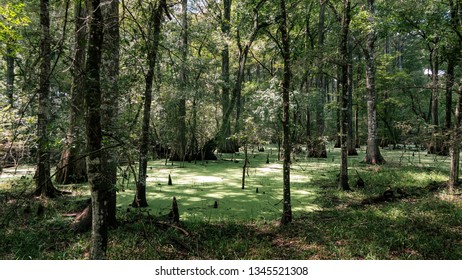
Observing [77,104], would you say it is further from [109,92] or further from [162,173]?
[162,173]

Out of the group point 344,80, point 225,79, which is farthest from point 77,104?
point 225,79

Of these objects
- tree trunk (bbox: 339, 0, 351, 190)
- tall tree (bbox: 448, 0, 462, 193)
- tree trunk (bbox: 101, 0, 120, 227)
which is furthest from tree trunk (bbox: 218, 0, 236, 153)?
tree trunk (bbox: 101, 0, 120, 227)

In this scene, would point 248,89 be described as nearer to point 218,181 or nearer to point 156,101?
point 156,101

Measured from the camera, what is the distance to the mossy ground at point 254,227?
4035mm

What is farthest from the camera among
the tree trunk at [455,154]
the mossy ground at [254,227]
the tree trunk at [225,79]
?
the tree trunk at [225,79]

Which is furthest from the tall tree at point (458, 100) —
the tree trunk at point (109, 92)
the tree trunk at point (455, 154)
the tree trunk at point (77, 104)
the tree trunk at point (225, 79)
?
the tree trunk at point (225, 79)

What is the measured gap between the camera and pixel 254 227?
5.32 m

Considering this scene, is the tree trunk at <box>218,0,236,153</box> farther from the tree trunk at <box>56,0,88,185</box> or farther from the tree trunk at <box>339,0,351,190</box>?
the tree trunk at <box>56,0,88,185</box>

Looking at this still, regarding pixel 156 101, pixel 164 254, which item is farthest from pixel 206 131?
pixel 164 254

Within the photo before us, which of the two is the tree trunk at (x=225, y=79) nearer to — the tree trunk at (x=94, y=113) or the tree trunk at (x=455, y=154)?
the tree trunk at (x=455, y=154)

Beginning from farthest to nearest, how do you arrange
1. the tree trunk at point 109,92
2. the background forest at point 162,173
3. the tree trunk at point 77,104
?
1. the tree trunk at point 109,92
2. the background forest at point 162,173
3. the tree trunk at point 77,104

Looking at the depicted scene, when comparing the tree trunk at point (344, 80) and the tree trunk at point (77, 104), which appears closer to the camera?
the tree trunk at point (77, 104)

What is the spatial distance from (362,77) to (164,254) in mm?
22824

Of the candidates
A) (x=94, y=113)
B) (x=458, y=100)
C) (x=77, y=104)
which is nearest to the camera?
(x=94, y=113)
